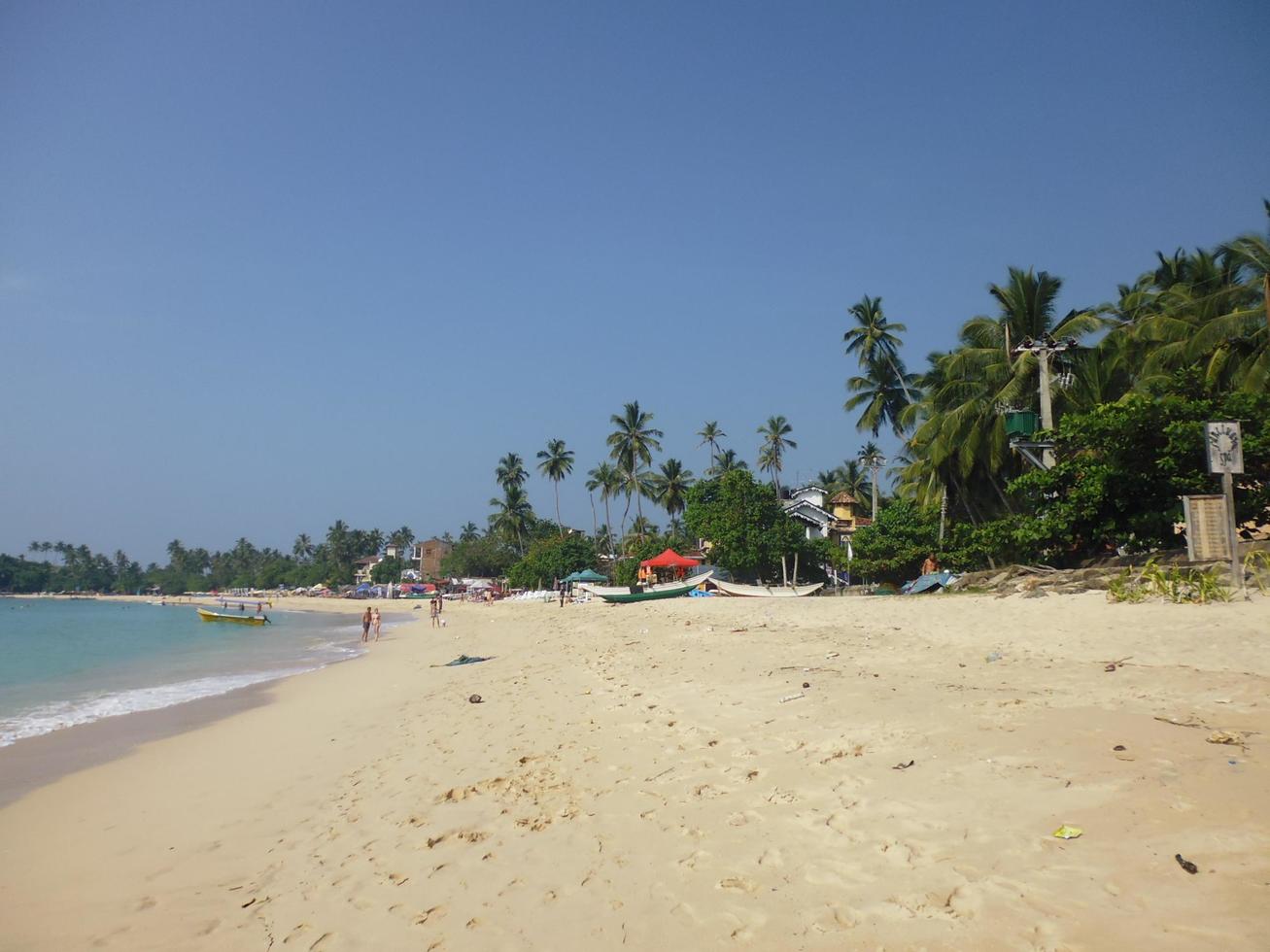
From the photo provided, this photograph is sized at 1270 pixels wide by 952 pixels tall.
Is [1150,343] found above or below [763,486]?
above

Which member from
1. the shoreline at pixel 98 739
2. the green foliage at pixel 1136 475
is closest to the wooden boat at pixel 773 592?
the green foliage at pixel 1136 475

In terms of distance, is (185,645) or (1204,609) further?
(185,645)

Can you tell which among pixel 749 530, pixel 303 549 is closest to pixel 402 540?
pixel 303 549

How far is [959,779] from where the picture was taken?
464cm

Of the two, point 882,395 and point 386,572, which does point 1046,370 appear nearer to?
point 882,395

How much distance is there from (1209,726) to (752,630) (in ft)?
34.8

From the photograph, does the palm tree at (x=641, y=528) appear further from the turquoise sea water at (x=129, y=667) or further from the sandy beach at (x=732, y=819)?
the sandy beach at (x=732, y=819)

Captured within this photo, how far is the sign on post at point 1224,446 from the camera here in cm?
1109

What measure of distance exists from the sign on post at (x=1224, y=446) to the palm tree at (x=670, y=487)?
47344 mm

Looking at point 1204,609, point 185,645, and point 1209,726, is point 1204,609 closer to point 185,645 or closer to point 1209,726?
point 1209,726

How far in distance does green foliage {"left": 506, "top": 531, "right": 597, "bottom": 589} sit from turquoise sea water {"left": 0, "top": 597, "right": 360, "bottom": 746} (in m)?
21.6

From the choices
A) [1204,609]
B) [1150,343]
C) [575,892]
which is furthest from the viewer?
[1150,343]

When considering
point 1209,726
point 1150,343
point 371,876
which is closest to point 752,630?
point 1209,726

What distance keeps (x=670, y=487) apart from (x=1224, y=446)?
47808 millimetres
